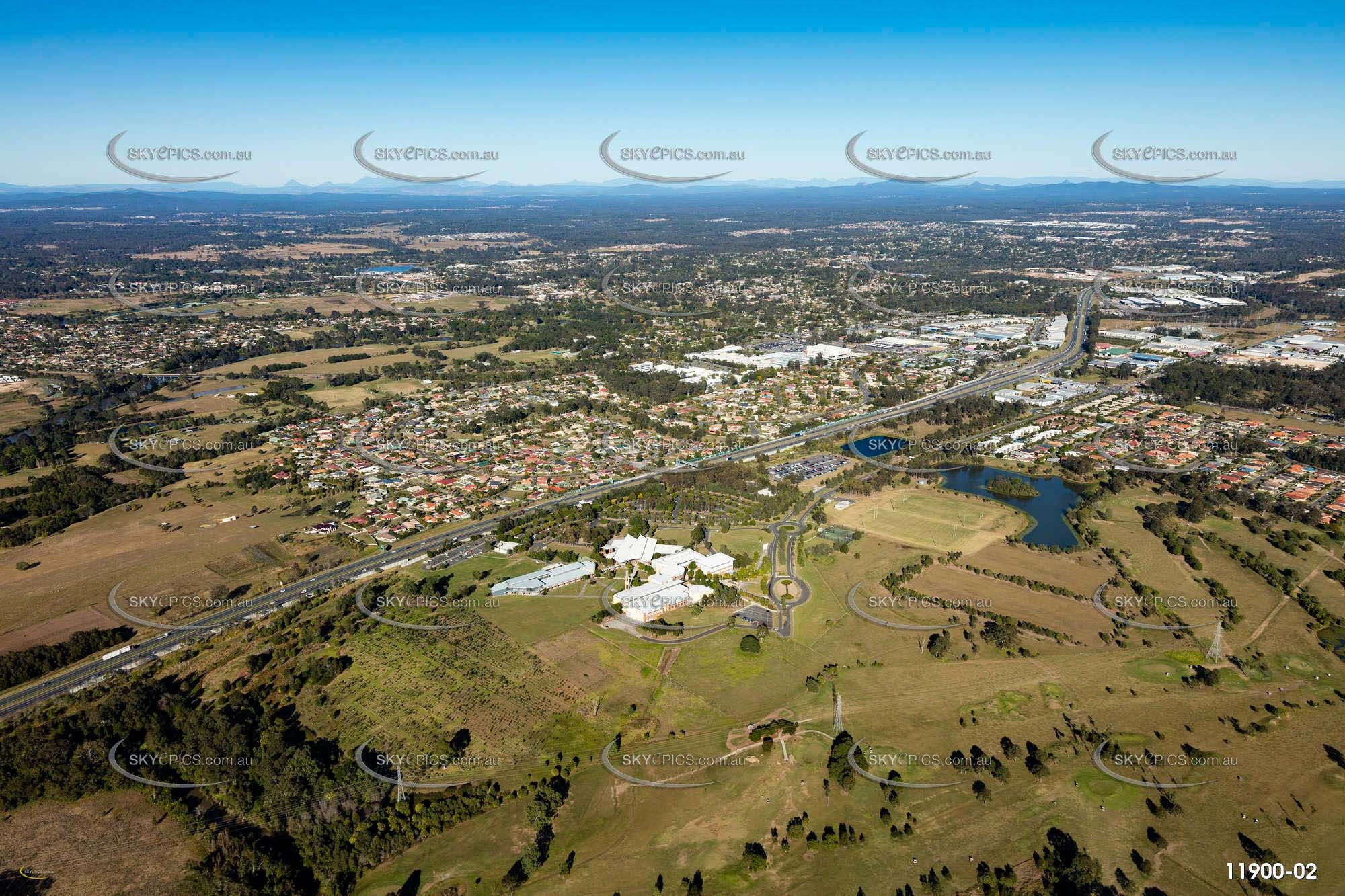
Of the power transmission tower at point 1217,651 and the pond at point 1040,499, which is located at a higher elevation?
the power transmission tower at point 1217,651

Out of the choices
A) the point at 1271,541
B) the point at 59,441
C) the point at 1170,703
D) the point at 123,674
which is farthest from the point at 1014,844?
the point at 59,441

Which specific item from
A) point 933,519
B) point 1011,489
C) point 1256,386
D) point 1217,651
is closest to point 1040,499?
point 1011,489

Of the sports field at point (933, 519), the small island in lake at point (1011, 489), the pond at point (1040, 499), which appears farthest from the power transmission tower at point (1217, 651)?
the small island in lake at point (1011, 489)

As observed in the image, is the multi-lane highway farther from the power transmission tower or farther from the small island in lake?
the power transmission tower

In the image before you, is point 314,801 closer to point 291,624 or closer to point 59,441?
point 291,624

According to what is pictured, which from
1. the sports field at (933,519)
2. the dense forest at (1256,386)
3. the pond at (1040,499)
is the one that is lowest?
Answer: the pond at (1040,499)

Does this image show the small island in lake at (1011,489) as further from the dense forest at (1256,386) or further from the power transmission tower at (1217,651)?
the dense forest at (1256,386)

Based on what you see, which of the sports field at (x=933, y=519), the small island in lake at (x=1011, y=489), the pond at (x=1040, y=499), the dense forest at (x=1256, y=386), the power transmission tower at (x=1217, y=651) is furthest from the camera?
the dense forest at (x=1256, y=386)
